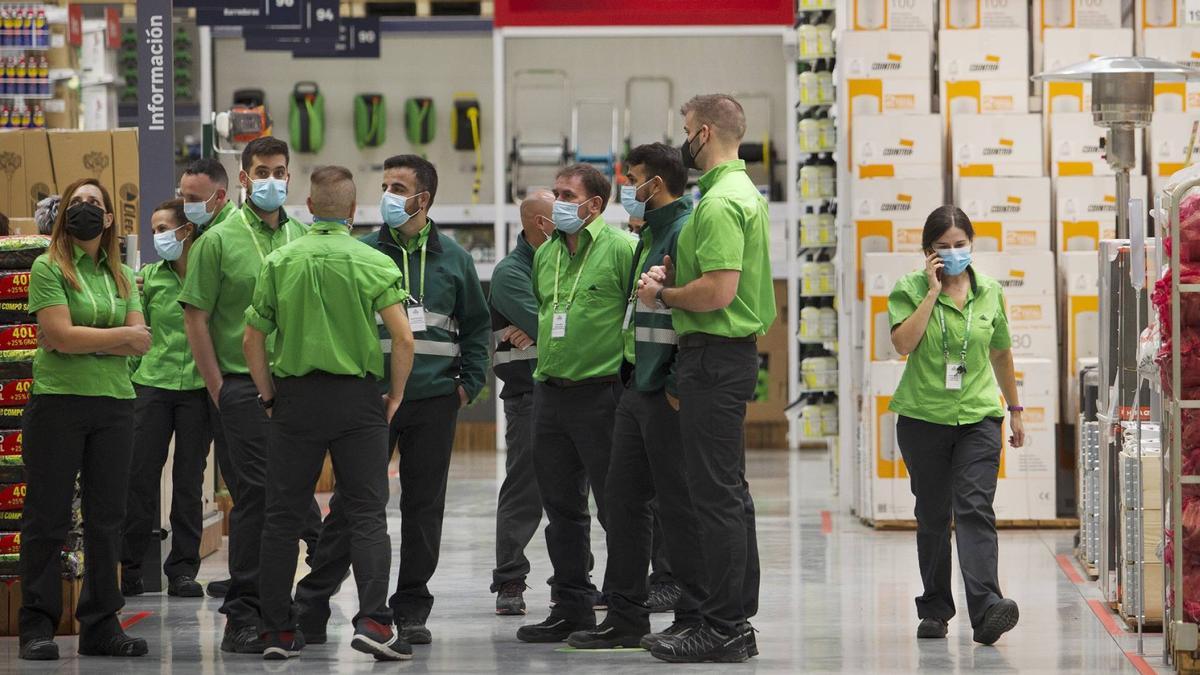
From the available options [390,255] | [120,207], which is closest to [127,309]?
[390,255]

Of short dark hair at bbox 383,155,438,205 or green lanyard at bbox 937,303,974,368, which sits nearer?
short dark hair at bbox 383,155,438,205

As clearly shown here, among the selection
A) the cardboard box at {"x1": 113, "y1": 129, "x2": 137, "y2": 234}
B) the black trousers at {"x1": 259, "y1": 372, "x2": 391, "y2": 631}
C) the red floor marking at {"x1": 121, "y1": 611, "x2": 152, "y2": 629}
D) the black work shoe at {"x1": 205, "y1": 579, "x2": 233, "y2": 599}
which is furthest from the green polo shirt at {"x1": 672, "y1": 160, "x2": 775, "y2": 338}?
the cardboard box at {"x1": 113, "y1": 129, "x2": 137, "y2": 234}

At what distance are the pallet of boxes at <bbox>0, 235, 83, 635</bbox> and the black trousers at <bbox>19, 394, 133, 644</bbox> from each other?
1.36 feet

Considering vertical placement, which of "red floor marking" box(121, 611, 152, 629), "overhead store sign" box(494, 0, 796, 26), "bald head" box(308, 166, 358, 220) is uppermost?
"overhead store sign" box(494, 0, 796, 26)

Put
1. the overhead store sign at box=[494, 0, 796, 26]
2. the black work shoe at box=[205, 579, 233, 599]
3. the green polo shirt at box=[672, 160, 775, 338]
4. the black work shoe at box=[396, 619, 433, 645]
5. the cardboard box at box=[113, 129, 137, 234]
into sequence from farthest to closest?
the overhead store sign at box=[494, 0, 796, 26]
the cardboard box at box=[113, 129, 137, 234]
the black work shoe at box=[205, 579, 233, 599]
the black work shoe at box=[396, 619, 433, 645]
the green polo shirt at box=[672, 160, 775, 338]

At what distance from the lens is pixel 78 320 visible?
618cm

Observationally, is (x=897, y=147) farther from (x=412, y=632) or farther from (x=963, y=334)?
(x=412, y=632)

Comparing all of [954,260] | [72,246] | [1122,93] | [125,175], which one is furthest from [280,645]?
[1122,93]

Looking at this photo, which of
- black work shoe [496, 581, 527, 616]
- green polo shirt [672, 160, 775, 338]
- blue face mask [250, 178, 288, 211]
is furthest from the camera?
black work shoe [496, 581, 527, 616]

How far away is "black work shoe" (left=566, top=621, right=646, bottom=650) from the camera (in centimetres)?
655

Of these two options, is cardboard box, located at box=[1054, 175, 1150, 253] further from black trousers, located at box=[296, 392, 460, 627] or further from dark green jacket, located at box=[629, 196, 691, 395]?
black trousers, located at box=[296, 392, 460, 627]

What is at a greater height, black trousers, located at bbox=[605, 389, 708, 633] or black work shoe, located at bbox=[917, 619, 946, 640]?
black trousers, located at bbox=[605, 389, 708, 633]

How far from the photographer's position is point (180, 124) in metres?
19.5

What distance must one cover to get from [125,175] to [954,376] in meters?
4.57
